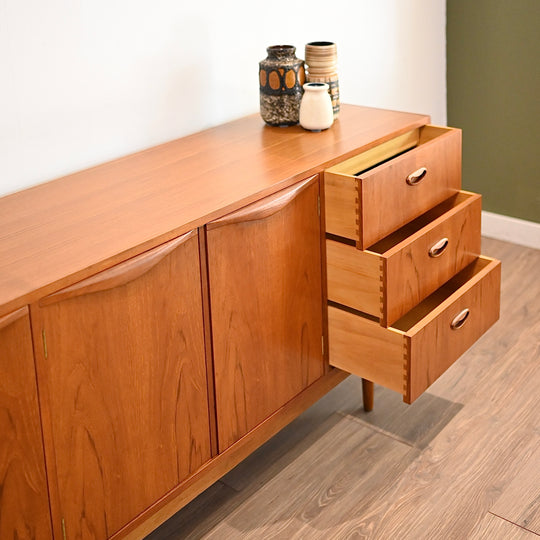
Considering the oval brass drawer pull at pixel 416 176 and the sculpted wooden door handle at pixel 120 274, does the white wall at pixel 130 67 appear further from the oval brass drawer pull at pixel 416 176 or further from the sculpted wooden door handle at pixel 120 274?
the oval brass drawer pull at pixel 416 176

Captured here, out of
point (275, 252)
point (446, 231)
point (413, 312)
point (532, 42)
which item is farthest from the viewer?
point (532, 42)

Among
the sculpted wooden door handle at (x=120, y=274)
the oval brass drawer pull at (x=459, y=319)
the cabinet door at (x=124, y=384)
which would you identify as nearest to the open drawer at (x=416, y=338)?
the oval brass drawer pull at (x=459, y=319)

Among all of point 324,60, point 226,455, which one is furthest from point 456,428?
point 324,60

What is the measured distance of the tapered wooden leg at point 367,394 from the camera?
2072 mm

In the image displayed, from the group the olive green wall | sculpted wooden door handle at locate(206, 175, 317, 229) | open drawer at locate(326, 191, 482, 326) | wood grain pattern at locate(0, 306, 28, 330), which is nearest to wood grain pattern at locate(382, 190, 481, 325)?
open drawer at locate(326, 191, 482, 326)

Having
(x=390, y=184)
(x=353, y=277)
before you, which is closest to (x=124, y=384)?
(x=353, y=277)

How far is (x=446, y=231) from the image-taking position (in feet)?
6.10

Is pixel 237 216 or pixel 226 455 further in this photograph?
pixel 226 455

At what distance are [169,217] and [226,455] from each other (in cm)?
51

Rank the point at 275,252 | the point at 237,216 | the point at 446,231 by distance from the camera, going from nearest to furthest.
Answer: the point at 237,216 → the point at 275,252 → the point at 446,231

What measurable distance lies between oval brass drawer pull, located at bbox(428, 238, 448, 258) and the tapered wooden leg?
0.40 metres

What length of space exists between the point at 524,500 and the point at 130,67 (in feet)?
4.10

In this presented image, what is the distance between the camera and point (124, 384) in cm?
141

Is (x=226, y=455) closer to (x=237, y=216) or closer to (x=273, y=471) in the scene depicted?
(x=273, y=471)
